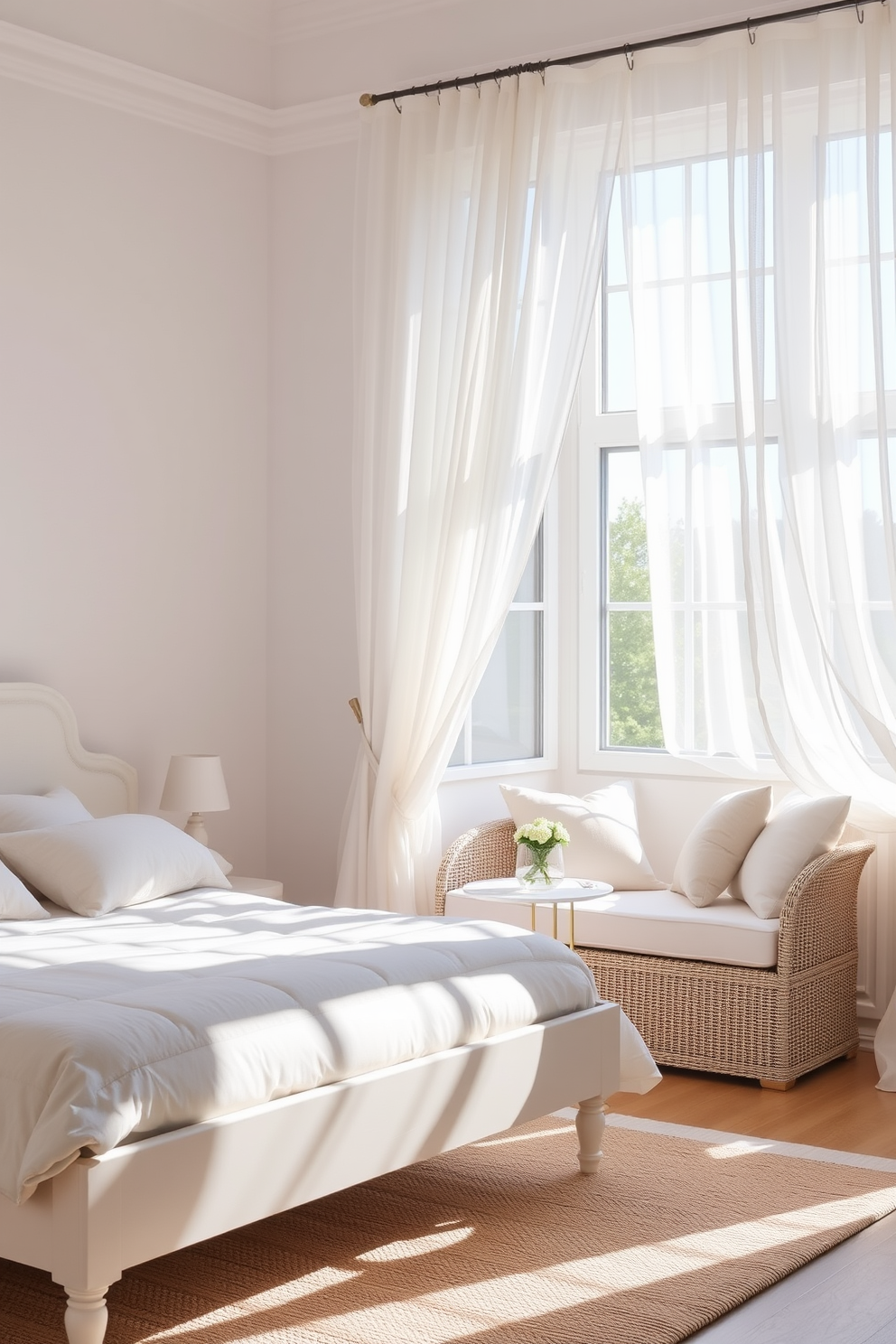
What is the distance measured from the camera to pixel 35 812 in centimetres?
461

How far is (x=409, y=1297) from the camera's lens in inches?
121

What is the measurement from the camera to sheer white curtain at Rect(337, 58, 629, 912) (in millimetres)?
5207

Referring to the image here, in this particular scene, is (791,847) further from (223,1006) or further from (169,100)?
(169,100)

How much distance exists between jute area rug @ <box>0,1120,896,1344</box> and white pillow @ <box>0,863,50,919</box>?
43.0 inches

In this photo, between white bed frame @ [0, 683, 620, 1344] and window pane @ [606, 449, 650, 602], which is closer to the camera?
white bed frame @ [0, 683, 620, 1344]

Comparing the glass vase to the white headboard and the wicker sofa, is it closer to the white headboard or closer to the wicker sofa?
the wicker sofa

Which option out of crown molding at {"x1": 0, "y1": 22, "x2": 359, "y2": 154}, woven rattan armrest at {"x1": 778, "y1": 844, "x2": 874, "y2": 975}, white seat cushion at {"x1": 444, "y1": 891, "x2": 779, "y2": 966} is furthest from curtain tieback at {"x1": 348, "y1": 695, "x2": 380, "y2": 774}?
crown molding at {"x1": 0, "y1": 22, "x2": 359, "y2": 154}

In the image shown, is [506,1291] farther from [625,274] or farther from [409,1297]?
[625,274]

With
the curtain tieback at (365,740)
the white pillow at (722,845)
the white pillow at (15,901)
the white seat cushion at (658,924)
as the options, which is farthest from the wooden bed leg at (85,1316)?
the curtain tieback at (365,740)

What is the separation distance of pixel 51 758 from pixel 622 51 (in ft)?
9.50

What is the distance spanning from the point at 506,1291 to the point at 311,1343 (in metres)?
0.43

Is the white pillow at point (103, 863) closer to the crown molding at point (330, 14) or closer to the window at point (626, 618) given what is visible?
the window at point (626, 618)

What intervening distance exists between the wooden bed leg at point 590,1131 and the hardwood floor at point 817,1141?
0.56 metres

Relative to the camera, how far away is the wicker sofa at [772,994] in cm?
460
